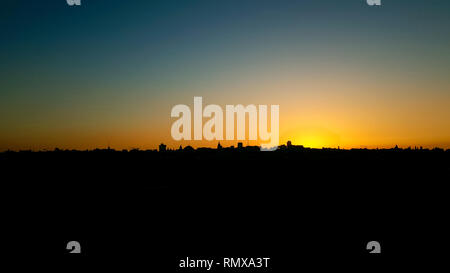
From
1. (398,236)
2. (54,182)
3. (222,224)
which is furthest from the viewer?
(54,182)

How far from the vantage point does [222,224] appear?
93.4 feet

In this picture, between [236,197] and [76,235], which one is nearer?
[76,235]

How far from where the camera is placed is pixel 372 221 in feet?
96.4

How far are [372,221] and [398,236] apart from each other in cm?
405

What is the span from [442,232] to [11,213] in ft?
133

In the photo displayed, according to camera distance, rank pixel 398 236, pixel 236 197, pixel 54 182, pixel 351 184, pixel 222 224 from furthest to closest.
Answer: pixel 54 182 → pixel 351 184 → pixel 236 197 → pixel 222 224 → pixel 398 236

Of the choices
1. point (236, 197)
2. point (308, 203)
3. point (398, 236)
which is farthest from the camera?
point (236, 197)

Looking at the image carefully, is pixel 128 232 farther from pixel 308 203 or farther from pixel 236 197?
pixel 308 203

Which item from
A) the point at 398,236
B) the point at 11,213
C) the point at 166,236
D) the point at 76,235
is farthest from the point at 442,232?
the point at 11,213
